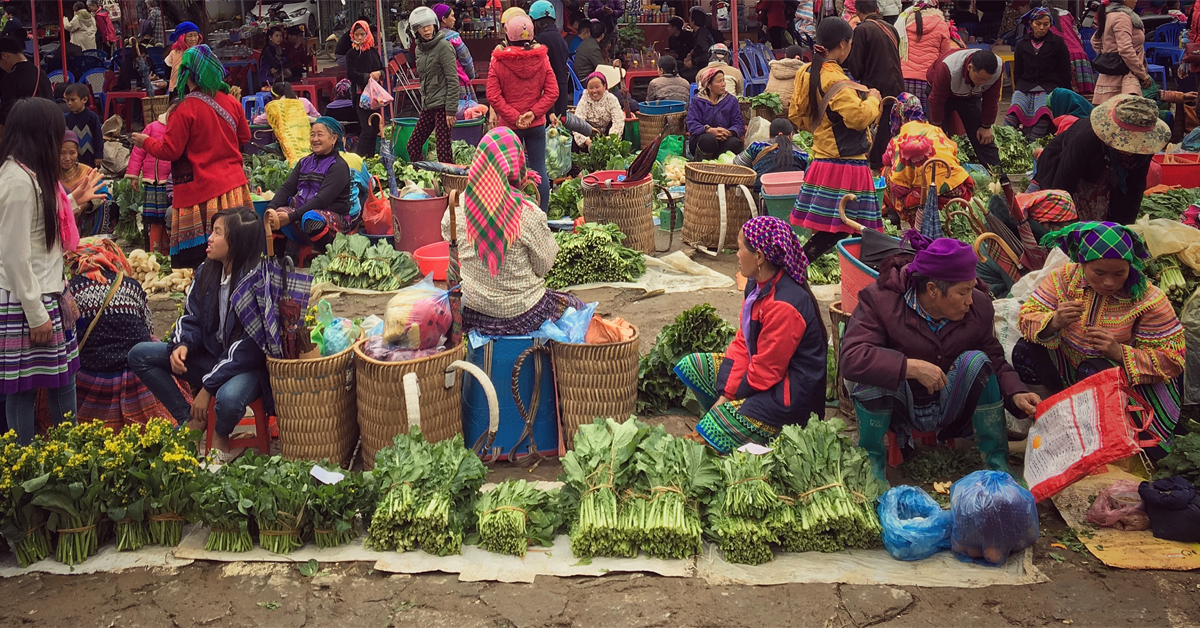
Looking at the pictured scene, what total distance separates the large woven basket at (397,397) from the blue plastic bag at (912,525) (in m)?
1.97

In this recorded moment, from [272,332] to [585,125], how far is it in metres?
6.45

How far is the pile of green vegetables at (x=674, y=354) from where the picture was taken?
5.52 metres

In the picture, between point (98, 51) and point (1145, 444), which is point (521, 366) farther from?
point (98, 51)

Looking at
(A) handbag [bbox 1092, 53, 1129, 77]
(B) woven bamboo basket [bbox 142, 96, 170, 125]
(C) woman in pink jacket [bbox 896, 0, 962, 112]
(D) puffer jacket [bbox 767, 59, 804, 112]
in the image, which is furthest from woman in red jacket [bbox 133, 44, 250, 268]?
(A) handbag [bbox 1092, 53, 1129, 77]

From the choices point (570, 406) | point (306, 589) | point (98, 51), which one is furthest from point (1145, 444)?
point (98, 51)

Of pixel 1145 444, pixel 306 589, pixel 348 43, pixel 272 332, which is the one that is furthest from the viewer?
pixel 348 43

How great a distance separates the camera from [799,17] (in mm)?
14945

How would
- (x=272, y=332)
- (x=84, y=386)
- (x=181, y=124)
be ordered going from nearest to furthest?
(x=272, y=332) < (x=84, y=386) < (x=181, y=124)

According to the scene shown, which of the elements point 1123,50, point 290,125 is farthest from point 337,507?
point 1123,50

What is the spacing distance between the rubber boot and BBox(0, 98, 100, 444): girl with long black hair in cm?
392

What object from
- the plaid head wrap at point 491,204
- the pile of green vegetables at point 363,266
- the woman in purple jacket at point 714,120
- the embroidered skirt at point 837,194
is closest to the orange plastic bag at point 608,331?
the plaid head wrap at point 491,204

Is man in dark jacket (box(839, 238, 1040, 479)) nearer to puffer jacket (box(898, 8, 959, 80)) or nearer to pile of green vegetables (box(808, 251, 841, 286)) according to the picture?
pile of green vegetables (box(808, 251, 841, 286))

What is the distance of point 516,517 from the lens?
406cm

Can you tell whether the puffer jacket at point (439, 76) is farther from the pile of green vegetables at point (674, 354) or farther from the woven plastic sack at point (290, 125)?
the pile of green vegetables at point (674, 354)
